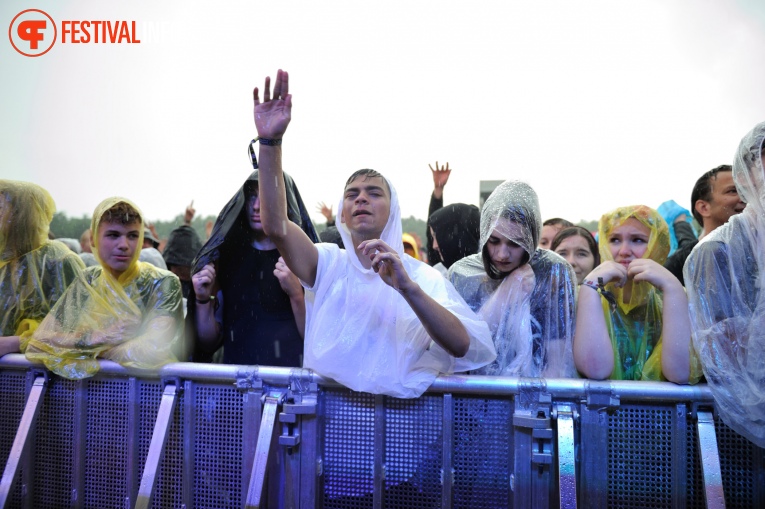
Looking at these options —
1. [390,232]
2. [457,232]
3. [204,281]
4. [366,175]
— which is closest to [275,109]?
[366,175]

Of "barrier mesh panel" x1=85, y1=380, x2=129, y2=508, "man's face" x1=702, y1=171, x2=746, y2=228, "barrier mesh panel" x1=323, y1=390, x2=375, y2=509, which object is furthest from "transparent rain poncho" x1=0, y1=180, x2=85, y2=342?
"man's face" x1=702, y1=171, x2=746, y2=228

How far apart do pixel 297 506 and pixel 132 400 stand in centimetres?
84

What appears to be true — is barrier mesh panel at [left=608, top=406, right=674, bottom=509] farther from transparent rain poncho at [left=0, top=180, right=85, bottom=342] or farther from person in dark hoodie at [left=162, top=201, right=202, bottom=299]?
person in dark hoodie at [left=162, top=201, right=202, bottom=299]

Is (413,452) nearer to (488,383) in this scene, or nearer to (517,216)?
(488,383)

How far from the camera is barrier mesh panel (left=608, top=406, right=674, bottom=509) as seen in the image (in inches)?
82.2

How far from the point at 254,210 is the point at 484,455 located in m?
1.64

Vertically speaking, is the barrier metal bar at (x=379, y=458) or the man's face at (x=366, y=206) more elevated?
the man's face at (x=366, y=206)

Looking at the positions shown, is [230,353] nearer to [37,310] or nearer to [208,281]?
[208,281]

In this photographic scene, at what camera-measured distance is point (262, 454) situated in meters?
2.14

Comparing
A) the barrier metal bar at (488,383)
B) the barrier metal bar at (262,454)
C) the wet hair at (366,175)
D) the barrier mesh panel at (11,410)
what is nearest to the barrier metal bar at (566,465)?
the barrier metal bar at (488,383)

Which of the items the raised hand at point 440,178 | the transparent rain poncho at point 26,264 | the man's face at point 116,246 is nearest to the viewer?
the man's face at point 116,246

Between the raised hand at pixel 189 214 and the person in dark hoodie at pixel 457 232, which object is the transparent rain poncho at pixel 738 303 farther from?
the raised hand at pixel 189 214

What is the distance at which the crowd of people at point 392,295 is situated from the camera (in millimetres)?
2135

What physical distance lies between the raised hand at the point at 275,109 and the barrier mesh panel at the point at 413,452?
45.4 inches
